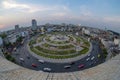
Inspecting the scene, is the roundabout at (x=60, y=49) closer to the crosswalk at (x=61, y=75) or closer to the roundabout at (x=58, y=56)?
the roundabout at (x=58, y=56)

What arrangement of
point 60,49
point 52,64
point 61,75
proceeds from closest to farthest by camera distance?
point 61,75
point 52,64
point 60,49

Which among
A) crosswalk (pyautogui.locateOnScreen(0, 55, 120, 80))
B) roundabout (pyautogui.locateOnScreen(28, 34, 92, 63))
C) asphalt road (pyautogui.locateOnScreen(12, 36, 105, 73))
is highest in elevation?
crosswalk (pyautogui.locateOnScreen(0, 55, 120, 80))

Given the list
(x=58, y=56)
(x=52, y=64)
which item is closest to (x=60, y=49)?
(x=58, y=56)

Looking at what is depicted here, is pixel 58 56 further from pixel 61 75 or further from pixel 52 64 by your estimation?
pixel 61 75

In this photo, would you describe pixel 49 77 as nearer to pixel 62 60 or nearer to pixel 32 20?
pixel 62 60

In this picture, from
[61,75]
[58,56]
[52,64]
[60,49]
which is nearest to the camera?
[61,75]

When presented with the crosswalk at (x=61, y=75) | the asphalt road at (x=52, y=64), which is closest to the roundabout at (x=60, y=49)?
the asphalt road at (x=52, y=64)

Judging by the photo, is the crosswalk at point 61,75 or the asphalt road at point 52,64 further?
the asphalt road at point 52,64

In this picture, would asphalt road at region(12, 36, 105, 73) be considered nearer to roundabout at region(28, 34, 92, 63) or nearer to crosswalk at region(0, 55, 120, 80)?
roundabout at region(28, 34, 92, 63)

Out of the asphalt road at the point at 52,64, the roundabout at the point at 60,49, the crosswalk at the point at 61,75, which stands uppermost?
the crosswalk at the point at 61,75

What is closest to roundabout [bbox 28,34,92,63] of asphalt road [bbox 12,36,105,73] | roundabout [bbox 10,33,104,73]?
roundabout [bbox 10,33,104,73]

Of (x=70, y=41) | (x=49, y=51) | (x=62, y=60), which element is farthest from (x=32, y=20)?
(x=62, y=60)
